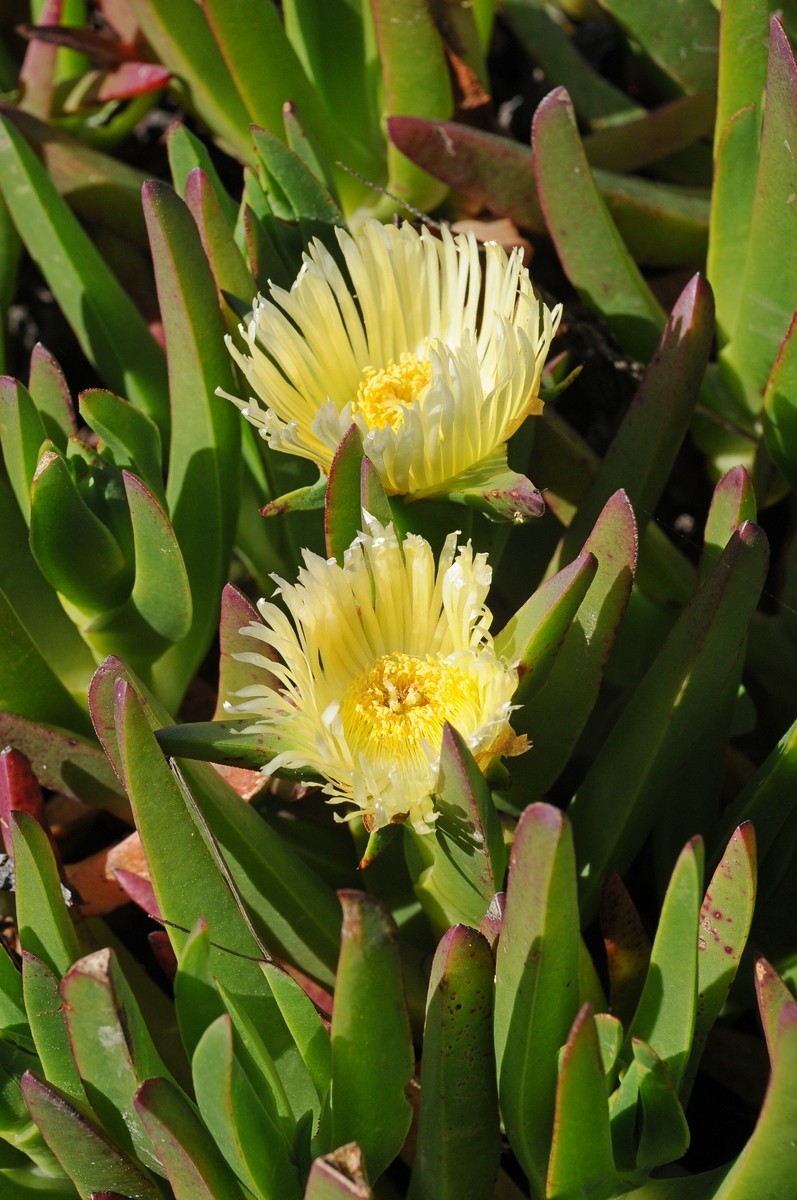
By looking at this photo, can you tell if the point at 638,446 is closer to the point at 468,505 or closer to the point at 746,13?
the point at 468,505

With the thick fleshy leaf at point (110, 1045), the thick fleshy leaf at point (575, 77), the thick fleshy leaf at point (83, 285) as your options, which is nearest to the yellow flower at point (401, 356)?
the thick fleshy leaf at point (83, 285)

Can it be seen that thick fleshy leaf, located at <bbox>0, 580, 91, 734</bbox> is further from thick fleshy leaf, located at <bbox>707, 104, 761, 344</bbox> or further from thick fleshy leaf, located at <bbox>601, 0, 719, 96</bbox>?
thick fleshy leaf, located at <bbox>601, 0, 719, 96</bbox>

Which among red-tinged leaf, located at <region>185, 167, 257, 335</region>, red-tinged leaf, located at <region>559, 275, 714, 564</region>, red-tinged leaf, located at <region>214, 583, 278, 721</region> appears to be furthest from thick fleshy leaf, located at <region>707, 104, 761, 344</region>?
red-tinged leaf, located at <region>214, 583, 278, 721</region>

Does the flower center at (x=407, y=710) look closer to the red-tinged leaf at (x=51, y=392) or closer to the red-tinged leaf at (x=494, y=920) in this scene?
the red-tinged leaf at (x=494, y=920)

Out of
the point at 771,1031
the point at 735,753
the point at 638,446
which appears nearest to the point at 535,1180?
the point at 771,1031

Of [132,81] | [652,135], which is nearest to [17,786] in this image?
[132,81]
